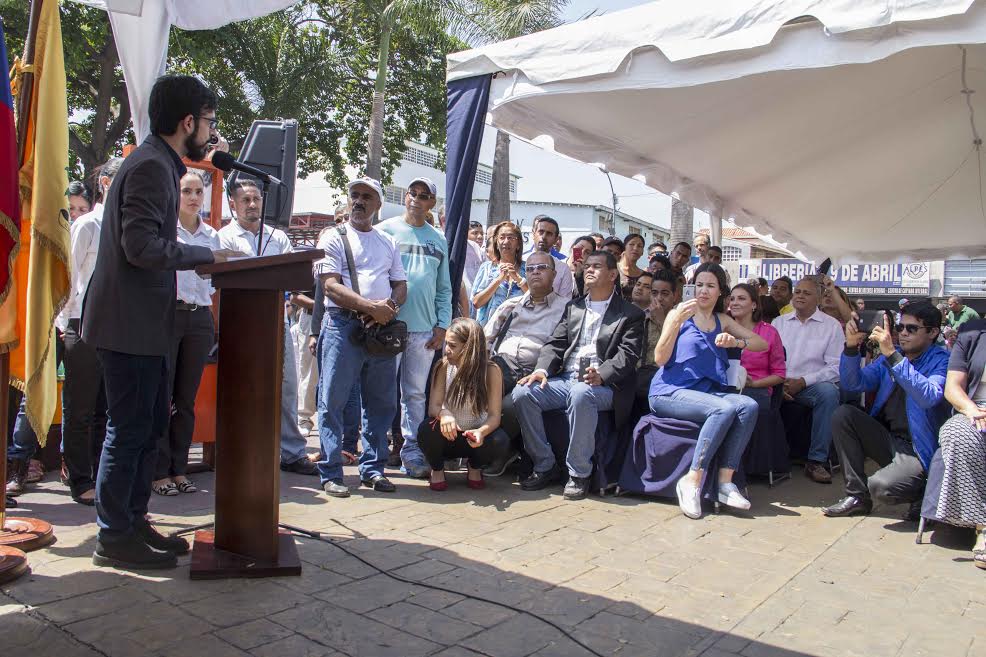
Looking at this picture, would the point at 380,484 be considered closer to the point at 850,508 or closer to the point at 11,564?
the point at 11,564

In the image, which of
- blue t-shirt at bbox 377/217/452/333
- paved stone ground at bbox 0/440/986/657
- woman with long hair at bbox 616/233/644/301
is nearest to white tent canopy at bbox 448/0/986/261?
woman with long hair at bbox 616/233/644/301

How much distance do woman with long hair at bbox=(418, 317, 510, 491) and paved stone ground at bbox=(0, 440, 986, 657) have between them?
1.59ft

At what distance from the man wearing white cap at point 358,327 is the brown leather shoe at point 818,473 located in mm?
3171

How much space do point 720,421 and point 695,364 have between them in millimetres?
455

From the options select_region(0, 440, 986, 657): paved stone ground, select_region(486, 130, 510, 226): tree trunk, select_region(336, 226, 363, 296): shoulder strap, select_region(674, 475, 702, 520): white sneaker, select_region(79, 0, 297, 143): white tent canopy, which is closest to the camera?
select_region(0, 440, 986, 657): paved stone ground

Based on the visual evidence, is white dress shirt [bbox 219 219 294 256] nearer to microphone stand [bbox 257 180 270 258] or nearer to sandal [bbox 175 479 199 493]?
sandal [bbox 175 479 199 493]

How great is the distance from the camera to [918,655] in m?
2.89

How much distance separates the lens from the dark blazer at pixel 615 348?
5395 mm

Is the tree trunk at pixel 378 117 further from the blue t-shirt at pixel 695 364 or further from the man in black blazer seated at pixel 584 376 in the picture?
the blue t-shirt at pixel 695 364

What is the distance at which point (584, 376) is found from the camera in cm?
541

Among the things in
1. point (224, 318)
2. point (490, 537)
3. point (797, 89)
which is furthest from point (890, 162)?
Result: point (224, 318)

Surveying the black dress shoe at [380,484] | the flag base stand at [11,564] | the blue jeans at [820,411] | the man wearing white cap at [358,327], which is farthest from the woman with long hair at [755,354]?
the flag base stand at [11,564]

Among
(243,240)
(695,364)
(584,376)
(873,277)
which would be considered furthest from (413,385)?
(873,277)

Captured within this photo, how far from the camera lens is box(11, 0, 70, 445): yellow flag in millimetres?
3467
